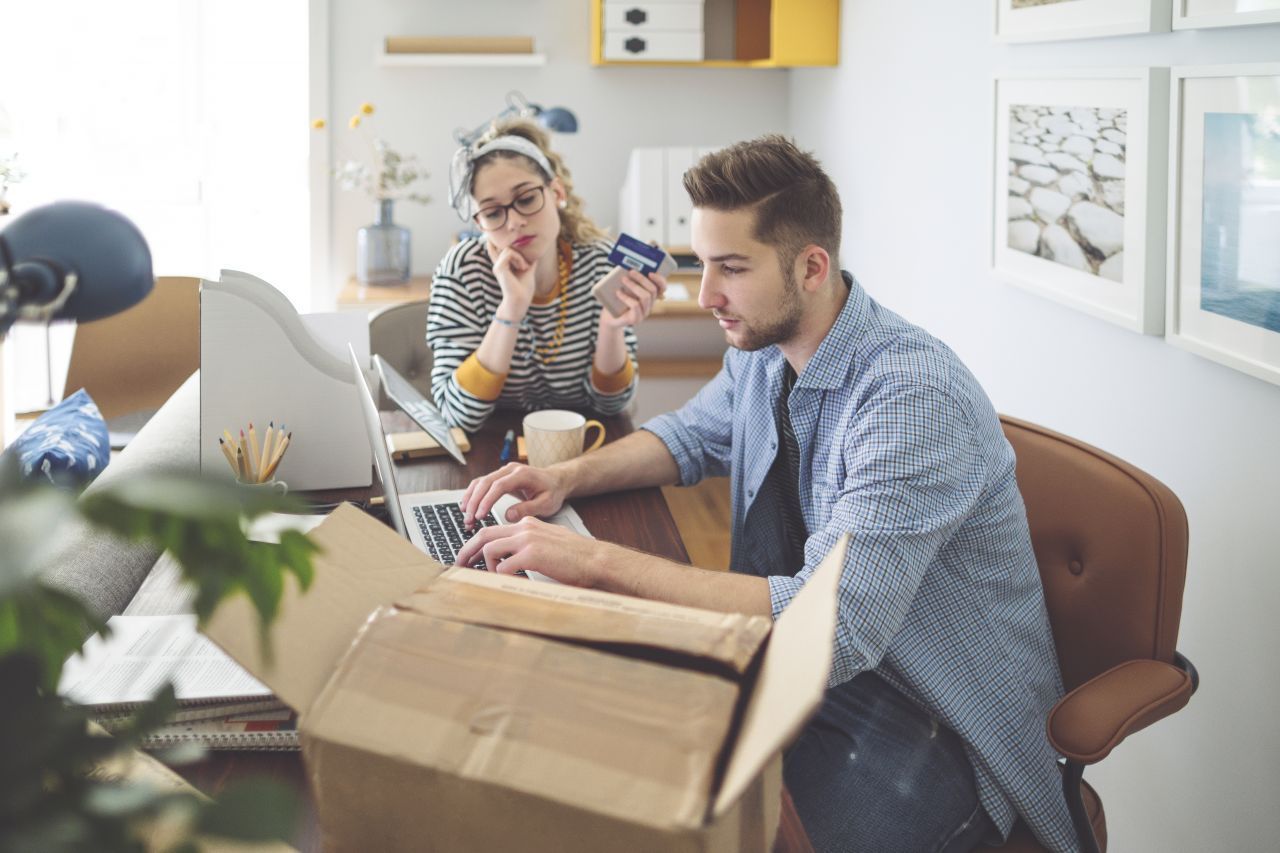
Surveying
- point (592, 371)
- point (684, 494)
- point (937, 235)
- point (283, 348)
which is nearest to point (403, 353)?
point (592, 371)

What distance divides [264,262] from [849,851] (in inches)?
141

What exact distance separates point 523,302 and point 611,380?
0.23m

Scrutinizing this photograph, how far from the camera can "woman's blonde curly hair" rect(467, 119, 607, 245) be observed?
2.35 metres

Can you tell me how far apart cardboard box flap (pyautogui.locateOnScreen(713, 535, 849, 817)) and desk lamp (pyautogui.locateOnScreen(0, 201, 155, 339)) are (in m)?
0.39

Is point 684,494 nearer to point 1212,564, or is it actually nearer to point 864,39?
point 864,39

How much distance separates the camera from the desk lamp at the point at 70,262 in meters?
0.52

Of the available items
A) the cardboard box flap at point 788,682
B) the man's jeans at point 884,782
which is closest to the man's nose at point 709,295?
the man's jeans at point 884,782

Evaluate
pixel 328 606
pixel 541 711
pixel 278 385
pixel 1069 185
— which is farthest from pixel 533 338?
pixel 541 711

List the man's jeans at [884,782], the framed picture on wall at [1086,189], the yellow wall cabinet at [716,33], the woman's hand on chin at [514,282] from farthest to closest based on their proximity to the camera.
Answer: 1. the yellow wall cabinet at [716,33]
2. the woman's hand on chin at [514,282]
3. the framed picture on wall at [1086,189]
4. the man's jeans at [884,782]

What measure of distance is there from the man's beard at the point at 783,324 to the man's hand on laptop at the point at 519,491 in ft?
1.15

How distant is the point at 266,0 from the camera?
4.14m

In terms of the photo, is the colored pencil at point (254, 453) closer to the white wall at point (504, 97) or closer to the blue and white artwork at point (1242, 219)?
the blue and white artwork at point (1242, 219)

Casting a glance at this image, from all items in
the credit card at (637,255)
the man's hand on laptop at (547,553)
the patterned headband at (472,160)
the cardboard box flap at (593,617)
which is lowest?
the man's hand on laptop at (547,553)

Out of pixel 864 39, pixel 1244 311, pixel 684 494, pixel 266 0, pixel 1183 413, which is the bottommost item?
pixel 684 494
